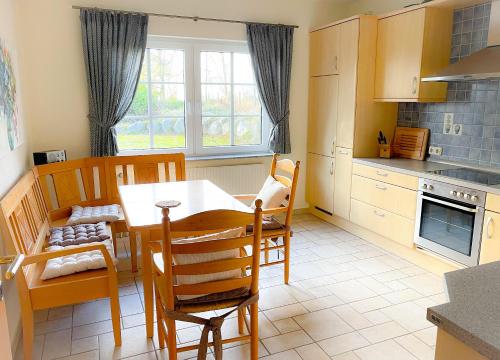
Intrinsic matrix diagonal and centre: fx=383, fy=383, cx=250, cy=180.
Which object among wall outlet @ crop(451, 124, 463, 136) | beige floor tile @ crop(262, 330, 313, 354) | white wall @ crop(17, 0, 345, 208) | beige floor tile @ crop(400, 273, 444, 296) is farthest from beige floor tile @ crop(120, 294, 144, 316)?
wall outlet @ crop(451, 124, 463, 136)

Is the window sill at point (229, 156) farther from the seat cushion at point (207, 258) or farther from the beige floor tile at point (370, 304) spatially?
the seat cushion at point (207, 258)

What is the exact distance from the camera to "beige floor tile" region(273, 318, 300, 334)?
2.39 meters

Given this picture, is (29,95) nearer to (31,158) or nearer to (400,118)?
(31,158)

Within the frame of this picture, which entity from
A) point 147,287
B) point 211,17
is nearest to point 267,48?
point 211,17

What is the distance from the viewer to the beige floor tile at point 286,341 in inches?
87.0

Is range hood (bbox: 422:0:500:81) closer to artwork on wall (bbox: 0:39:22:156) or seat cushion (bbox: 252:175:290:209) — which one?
seat cushion (bbox: 252:175:290:209)

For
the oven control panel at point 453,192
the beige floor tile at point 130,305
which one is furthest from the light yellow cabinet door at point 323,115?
the beige floor tile at point 130,305

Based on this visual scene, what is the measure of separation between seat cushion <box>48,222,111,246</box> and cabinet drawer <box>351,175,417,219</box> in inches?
95.1

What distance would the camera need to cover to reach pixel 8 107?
2.58 metres

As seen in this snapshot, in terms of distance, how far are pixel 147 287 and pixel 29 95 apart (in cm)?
232

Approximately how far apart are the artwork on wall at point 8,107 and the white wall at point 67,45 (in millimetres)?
565

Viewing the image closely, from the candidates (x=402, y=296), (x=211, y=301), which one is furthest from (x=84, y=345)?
(x=402, y=296)

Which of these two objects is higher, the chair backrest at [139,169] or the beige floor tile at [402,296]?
the chair backrest at [139,169]

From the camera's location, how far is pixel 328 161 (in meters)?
4.33
